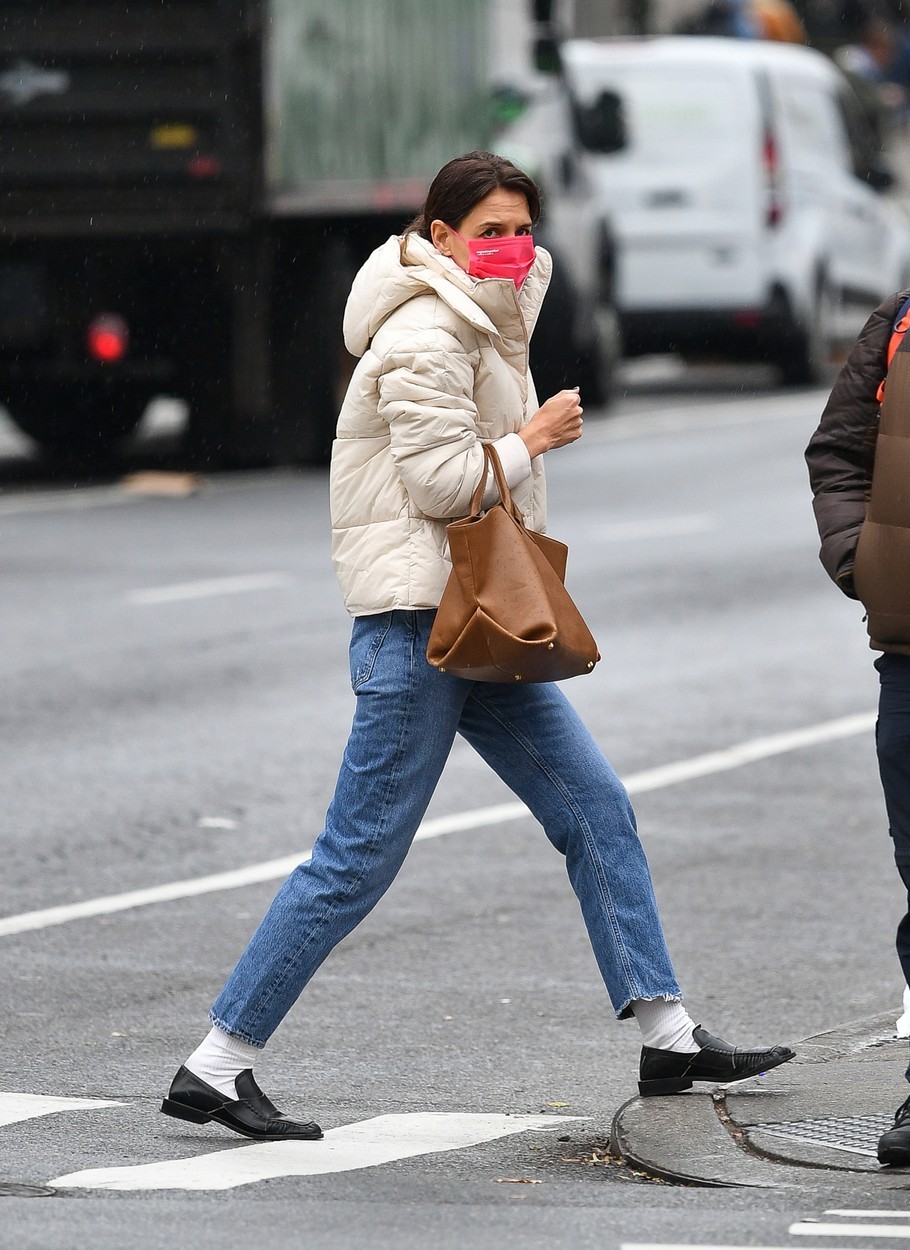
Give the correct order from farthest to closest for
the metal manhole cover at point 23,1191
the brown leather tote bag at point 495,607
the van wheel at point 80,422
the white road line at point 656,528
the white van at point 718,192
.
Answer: the white van at point 718,192 < the van wheel at point 80,422 < the white road line at point 656,528 < the brown leather tote bag at point 495,607 < the metal manhole cover at point 23,1191

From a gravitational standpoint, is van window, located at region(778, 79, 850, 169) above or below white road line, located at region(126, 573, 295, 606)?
above

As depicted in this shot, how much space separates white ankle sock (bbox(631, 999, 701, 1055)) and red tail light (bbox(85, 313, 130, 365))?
12.6 metres

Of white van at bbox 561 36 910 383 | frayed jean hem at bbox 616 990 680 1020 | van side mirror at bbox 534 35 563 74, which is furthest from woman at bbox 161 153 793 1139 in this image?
white van at bbox 561 36 910 383

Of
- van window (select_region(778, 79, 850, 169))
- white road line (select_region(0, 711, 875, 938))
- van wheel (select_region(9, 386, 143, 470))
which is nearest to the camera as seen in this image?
white road line (select_region(0, 711, 875, 938))

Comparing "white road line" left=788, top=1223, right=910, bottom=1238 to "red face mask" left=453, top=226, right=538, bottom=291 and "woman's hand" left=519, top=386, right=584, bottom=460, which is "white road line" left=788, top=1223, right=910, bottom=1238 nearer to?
"woman's hand" left=519, top=386, right=584, bottom=460

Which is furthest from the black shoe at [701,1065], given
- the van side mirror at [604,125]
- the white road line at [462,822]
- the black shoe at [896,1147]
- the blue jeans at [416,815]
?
the van side mirror at [604,125]

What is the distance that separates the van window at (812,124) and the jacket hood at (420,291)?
18.6m

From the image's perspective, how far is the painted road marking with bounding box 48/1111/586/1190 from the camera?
4965 millimetres

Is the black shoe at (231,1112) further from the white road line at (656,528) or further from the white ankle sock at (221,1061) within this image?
the white road line at (656,528)

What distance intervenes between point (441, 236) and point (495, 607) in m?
0.72

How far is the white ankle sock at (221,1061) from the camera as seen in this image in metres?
5.30

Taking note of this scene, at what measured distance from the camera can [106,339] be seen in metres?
17.6

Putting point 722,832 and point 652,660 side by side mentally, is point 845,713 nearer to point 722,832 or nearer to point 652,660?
point 652,660

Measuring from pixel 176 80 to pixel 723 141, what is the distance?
24.2 feet
